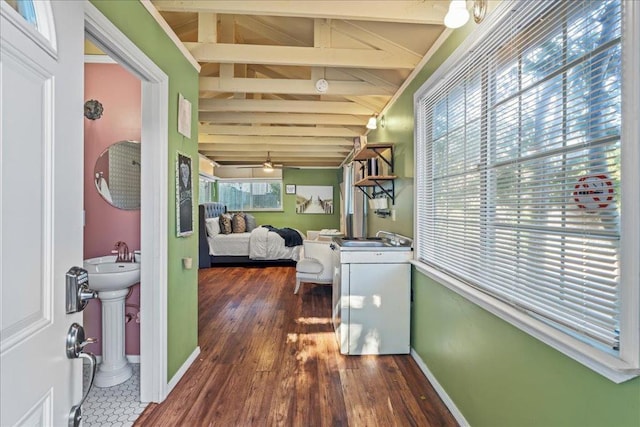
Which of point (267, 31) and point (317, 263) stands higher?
point (267, 31)

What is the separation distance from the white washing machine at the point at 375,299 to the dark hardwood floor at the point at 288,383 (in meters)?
0.12

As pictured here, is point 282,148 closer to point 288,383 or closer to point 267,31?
point 267,31

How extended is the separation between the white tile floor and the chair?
7.13 feet

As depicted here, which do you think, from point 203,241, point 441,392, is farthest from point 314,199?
point 441,392

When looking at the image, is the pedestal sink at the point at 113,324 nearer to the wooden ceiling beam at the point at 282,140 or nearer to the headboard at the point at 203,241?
the wooden ceiling beam at the point at 282,140

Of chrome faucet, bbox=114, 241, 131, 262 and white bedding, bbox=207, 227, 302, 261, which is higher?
chrome faucet, bbox=114, 241, 131, 262

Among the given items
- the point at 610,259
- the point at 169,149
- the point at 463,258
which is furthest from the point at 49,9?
the point at 463,258

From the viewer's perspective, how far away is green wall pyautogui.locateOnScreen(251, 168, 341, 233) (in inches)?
329

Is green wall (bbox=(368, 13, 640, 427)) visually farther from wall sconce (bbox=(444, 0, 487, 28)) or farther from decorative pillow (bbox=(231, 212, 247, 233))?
decorative pillow (bbox=(231, 212, 247, 233))

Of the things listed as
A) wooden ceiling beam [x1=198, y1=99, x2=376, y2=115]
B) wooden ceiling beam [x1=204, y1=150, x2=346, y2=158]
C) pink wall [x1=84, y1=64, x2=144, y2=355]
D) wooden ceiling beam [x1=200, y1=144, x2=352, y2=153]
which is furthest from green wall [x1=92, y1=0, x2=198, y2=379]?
wooden ceiling beam [x1=204, y1=150, x2=346, y2=158]

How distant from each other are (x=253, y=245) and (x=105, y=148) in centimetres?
386

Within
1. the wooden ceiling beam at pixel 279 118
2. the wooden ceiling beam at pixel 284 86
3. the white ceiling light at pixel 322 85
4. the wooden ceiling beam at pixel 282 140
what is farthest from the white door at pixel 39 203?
the wooden ceiling beam at pixel 282 140

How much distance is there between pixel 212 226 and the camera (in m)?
6.08

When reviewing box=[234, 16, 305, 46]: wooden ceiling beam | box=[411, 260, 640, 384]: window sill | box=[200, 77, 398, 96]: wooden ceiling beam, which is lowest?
box=[411, 260, 640, 384]: window sill
